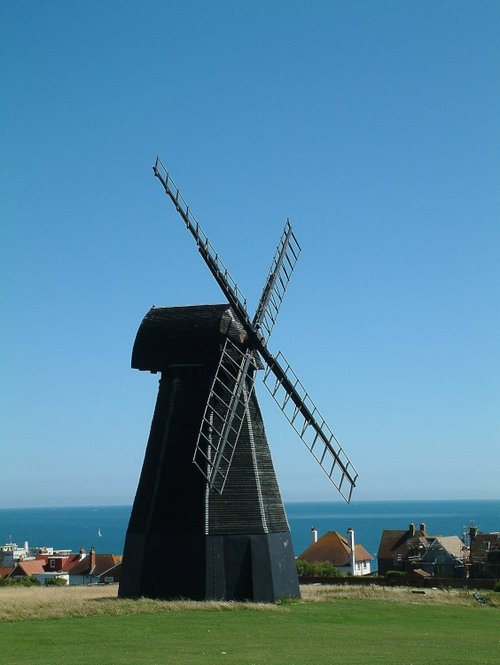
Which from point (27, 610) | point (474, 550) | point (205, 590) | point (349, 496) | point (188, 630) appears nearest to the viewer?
point (188, 630)

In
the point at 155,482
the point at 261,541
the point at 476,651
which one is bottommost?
the point at 476,651

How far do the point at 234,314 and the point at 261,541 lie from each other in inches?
308

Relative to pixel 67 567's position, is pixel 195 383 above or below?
above

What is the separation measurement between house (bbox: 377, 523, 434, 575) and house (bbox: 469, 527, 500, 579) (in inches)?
155

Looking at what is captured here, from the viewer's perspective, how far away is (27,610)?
1083 inches

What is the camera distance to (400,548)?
230 feet

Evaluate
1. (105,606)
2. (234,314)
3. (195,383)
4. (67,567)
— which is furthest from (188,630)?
(67,567)

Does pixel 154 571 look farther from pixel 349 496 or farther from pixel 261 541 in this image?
pixel 349 496

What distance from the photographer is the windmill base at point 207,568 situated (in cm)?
3064

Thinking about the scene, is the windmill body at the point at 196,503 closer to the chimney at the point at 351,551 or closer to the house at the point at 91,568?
A: the chimney at the point at 351,551

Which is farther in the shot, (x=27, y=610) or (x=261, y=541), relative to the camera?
(x=261, y=541)

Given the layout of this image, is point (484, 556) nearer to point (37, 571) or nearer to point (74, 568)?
point (74, 568)

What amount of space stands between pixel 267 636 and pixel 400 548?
49.0 meters

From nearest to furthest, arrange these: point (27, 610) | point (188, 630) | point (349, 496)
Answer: point (188, 630) → point (27, 610) → point (349, 496)
